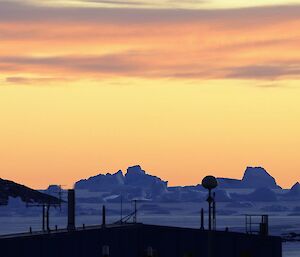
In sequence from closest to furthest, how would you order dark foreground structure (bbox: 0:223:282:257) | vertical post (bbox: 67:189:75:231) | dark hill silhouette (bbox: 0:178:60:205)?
dark foreground structure (bbox: 0:223:282:257)
vertical post (bbox: 67:189:75:231)
dark hill silhouette (bbox: 0:178:60:205)

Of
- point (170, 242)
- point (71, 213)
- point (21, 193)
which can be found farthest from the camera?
point (21, 193)

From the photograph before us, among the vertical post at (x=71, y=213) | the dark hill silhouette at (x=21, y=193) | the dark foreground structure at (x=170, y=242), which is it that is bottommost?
the dark foreground structure at (x=170, y=242)

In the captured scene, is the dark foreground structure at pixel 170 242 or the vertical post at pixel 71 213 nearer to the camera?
the dark foreground structure at pixel 170 242

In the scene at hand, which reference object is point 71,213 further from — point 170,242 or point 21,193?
point 21,193

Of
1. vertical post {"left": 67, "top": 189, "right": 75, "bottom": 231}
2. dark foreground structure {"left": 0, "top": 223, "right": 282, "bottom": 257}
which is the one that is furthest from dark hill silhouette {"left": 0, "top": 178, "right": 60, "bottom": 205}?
dark foreground structure {"left": 0, "top": 223, "right": 282, "bottom": 257}

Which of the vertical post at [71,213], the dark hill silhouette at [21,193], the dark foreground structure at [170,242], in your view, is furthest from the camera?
the dark hill silhouette at [21,193]

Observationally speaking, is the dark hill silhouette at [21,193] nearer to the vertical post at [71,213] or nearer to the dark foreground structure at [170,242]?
the vertical post at [71,213]

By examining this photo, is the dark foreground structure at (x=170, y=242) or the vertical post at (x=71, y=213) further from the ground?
the vertical post at (x=71, y=213)

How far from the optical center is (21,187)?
10950cm

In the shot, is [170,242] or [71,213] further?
[71,213]

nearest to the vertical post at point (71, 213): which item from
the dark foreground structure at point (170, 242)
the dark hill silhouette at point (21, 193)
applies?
the dark foreground structure at point (170, 242)

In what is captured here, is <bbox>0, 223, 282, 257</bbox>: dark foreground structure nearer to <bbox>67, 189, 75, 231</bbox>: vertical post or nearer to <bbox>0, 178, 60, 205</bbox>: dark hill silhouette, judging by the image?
<bbox>67, 189, 75, 231</bbox>: vertical post

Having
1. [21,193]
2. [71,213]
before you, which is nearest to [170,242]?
[71,213]

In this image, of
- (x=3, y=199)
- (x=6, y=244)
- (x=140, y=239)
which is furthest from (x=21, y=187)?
(x=6, y=244)
